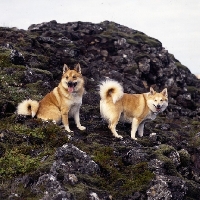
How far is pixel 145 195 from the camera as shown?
1005 centimetres

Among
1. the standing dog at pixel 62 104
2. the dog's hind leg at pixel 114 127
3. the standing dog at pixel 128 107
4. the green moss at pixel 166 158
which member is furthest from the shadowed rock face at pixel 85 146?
the standing dog at pixel 128 107

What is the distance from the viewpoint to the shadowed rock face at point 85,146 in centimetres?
984

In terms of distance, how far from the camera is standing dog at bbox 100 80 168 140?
14.2 m

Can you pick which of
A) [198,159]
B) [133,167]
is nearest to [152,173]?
[133,167]

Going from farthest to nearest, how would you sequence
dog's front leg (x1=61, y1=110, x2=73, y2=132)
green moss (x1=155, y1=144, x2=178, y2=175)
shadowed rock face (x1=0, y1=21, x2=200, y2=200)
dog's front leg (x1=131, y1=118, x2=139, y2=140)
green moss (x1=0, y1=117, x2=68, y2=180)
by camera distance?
1. dog's front leg (x1=131, y1=118, x2=139, y2=140)
2. dog's front leg (x1=61, y1=110, x2=73, y2=132)
3. green moss (x1=155, y1=144, x2=178, y2=175)
4. green moss (x1=0, y1=117, x2=68, y2=180)
5. shadowed rock face (x1=0, y1=21, x2=200, y2=200)

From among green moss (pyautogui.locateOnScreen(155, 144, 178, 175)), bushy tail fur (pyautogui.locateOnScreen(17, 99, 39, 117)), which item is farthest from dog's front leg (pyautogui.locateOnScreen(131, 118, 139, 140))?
bushy tail fur (pyautogui.locateOnScreen(17, 99, 39, 117))

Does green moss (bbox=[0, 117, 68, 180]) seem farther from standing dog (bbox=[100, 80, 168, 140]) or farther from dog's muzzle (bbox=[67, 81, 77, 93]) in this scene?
standing dog (bbox=[100, 80, 168, 140])

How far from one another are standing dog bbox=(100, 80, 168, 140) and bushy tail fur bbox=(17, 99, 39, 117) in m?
2.69

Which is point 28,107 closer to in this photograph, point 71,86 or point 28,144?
point 71,86

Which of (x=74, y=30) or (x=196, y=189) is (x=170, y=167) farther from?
(x=74, y=30)

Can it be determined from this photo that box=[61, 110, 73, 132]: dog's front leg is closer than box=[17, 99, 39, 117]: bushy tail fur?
No

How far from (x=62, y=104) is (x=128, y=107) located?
9.33 feet

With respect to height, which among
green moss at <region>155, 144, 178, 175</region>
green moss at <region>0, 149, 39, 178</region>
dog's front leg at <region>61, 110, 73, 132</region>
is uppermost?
dog's front leg at <region>61, 110, 73, 132</region>

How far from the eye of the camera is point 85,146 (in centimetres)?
1255
